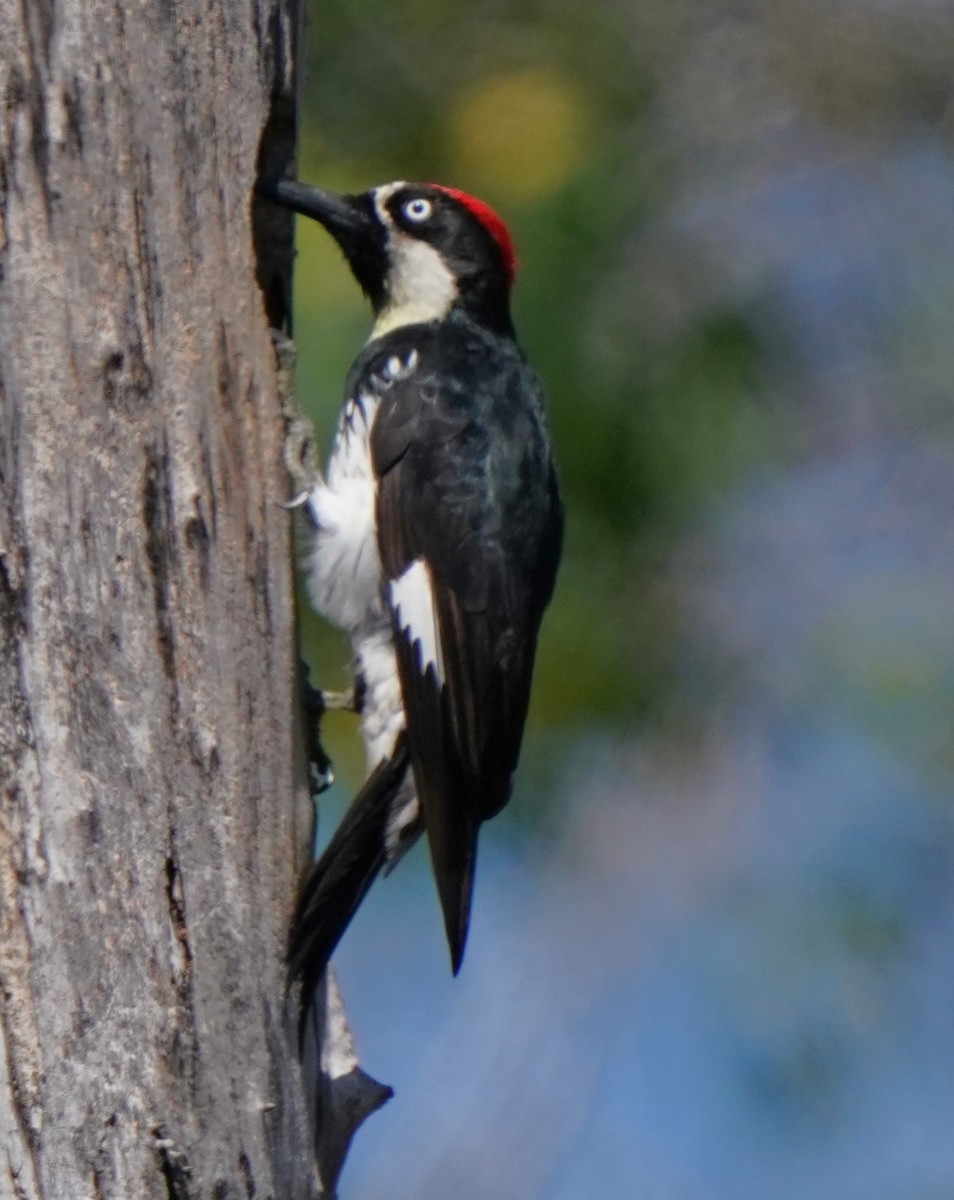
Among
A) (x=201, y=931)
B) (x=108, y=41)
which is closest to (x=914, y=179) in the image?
(x=108, y=41)

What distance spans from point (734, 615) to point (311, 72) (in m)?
1.69

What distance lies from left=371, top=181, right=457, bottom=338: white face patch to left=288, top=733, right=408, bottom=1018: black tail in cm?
125

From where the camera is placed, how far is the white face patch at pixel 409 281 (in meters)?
3.95

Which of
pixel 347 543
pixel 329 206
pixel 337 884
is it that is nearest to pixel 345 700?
pixel 347 543

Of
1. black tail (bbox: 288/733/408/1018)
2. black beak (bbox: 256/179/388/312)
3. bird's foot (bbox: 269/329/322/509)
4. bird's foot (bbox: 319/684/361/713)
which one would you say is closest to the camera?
black tail (bbox: 288/733/408/1018)

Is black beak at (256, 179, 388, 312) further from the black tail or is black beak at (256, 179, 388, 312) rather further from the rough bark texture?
the black tail

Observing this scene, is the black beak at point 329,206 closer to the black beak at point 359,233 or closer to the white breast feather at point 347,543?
the black beak at point 359,233

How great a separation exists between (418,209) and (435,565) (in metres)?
1.01

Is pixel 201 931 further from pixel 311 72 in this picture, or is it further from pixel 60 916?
pixel 311 72

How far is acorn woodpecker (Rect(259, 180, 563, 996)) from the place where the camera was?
3.16 meters

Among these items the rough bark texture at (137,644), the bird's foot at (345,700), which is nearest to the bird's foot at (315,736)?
the bird's foot at (345,700)

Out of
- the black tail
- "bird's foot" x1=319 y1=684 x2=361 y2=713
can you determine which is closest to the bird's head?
"bird's foot" x1=319 y1=684 x2=361 y2=713

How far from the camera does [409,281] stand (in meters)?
4.04

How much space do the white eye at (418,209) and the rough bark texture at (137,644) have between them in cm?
121
